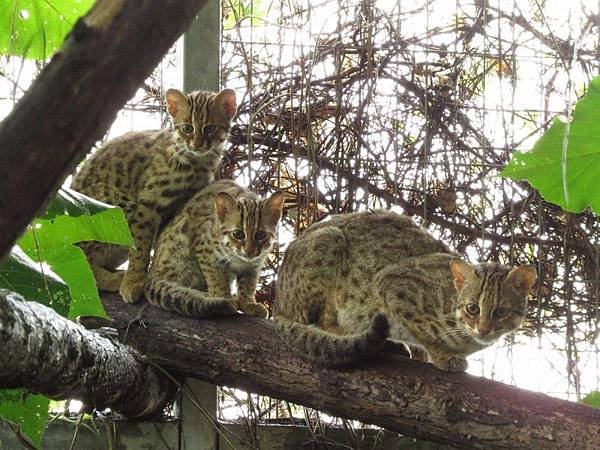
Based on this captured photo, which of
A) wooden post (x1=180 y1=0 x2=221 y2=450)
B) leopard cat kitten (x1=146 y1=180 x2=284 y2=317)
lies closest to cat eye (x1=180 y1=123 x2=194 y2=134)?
leopard cat kitten (x1=146 y1=180 x2=284 y2=317)

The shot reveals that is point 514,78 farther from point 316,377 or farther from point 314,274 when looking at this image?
point 316,377

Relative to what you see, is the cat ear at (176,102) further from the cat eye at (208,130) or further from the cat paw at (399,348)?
the cat paw at (399,348)

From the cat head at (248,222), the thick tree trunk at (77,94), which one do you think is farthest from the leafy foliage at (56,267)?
the cat head at (248,222)

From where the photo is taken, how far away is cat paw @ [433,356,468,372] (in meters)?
3.98

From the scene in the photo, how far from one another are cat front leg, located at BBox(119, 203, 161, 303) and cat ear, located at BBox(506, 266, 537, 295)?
206 cm

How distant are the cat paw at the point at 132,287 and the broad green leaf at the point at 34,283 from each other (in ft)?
8.93

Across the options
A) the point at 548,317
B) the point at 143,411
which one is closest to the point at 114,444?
the point at 143,411

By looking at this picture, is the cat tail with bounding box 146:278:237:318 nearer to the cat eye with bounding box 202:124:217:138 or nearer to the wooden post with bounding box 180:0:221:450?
the wooden post with bounding box 180:0:221:450

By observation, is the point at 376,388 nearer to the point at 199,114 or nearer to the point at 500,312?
the point at 500,312

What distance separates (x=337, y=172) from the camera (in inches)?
203

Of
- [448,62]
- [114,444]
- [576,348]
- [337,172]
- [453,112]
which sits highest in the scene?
[448,62]

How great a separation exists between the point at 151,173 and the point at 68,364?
96.4 inches

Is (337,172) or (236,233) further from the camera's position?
(337,172)

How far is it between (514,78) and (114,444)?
322 centimetres
